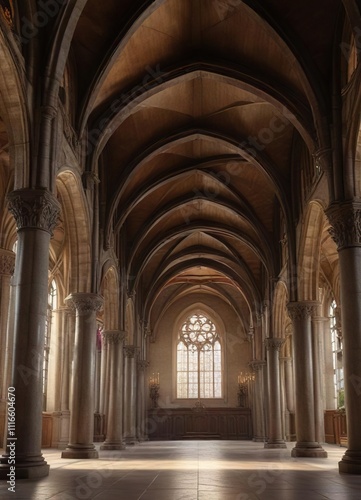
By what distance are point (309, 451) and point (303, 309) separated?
15.3 ft

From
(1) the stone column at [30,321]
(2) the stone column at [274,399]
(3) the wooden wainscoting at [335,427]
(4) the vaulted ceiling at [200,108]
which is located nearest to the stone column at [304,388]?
(4) the vaulted ceiling at [200,108]

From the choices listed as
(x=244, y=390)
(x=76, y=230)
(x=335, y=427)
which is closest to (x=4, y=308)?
(x=76, y=230)

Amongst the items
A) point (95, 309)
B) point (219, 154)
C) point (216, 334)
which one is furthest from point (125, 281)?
point (216, 334)

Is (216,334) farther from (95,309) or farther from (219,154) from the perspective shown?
(95,309)

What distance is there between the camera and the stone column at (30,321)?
38.1 ft

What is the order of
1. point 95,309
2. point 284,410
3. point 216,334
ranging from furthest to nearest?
point 216,334 < point 284,410 < point 95,309

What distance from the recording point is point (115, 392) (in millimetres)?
25984

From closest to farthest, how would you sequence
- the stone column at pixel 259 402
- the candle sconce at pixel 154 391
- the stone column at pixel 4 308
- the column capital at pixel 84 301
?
1. the column capital at pixel 84 301
2. the stone column at pixel 4 308
3. the stone column at pixel 259 402
4. the candle sconce at pixel 154 391

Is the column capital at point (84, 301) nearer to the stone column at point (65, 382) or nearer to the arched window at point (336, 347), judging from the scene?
the stone column at point (65, 382)

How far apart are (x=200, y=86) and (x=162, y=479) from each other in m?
14.3

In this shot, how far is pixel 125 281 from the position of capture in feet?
95.1

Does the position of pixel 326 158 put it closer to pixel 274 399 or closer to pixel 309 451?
pixel 309 451

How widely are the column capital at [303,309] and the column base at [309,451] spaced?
4187 millimetres

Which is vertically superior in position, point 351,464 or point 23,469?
point 23,469
